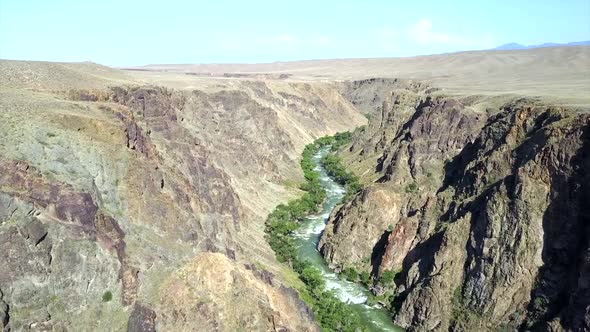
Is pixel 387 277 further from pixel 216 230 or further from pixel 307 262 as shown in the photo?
pixel 216 230

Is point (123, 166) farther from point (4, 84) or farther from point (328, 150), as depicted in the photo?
point (328, 150)

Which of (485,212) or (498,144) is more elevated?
(498,144)

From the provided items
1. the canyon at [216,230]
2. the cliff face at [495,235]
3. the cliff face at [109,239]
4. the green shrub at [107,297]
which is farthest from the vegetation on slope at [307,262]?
the green shrub at [107,297]

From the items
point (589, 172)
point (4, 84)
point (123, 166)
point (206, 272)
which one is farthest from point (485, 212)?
point (4, 84)

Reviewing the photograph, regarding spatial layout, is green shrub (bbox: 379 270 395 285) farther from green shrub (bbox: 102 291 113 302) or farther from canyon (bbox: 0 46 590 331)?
green shrub (bbox: 102 291 113 302)

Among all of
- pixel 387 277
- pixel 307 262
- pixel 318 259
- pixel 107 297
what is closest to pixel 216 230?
pixel 307 262

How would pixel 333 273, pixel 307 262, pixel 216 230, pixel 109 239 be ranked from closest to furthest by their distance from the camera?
pixel 109 239 → pixel 216 230 → pixel 307 262 → pixel 333 273

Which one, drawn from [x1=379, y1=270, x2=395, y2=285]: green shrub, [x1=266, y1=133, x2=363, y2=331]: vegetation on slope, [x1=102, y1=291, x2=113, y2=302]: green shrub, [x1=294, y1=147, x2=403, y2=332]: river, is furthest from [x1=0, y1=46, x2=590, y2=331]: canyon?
[x1=266, y1=133, x2=363, y2=331]: vegetation on slope
